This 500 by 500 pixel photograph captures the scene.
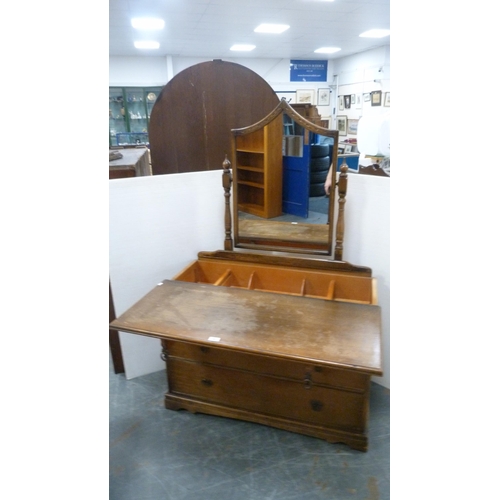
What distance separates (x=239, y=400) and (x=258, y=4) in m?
4.13

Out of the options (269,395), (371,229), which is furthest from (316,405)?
(371,229)

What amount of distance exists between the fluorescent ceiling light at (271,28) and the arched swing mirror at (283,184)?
4.20 m

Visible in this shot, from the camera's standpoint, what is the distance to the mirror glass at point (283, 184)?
1.62m

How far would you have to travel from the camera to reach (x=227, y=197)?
1.79 metres

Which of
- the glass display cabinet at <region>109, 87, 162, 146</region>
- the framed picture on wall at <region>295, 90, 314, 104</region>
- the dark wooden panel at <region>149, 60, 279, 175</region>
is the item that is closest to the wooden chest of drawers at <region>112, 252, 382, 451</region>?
the dark wooden panel at <region>149, 60, 279, 175</region>

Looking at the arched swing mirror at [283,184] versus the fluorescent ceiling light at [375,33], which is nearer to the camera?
the arched swing mirror at [283,184]

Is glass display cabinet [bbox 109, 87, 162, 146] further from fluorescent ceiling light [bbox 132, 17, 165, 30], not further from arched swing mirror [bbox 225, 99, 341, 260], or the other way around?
arched swing mirror [bbox 225, 99, 341, 260]

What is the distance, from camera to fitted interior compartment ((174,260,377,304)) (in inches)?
63.9

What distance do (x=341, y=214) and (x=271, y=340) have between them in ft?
2.33

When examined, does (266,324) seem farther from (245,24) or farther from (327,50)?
(327,50)

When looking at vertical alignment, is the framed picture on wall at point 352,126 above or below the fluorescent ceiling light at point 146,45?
below

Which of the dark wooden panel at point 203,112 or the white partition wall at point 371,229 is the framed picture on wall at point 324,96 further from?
the white partition wall at point 371,229

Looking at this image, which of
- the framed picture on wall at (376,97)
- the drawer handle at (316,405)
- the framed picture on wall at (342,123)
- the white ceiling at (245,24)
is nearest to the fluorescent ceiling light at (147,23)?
the white ceiling at (245,24)
